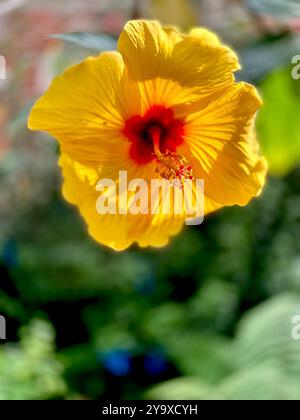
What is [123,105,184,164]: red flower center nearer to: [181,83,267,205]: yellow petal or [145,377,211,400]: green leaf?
[181,83,267,205]: yellow petal

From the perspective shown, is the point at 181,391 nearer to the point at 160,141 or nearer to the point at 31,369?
the point at 31,369

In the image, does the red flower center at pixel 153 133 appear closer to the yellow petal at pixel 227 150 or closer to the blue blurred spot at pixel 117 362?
the yellow petal at pixel 227 150

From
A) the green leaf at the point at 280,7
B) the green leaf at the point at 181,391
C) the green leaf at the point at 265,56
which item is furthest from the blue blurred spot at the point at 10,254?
the green leaf at the point at 280,7

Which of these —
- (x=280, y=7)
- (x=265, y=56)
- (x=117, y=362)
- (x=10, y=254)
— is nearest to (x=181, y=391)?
(x=117, y=362)

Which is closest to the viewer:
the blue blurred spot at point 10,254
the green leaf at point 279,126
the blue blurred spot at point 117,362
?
the green leaf at point 279,126

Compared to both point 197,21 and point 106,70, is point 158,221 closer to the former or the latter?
point 106,70

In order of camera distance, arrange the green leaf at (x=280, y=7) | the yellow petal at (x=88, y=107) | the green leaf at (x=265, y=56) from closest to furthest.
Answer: the yellow petal at (x=88, y=107) < the green leaf at (x=280, y=7) < the green leaf at (x=265, y=56)

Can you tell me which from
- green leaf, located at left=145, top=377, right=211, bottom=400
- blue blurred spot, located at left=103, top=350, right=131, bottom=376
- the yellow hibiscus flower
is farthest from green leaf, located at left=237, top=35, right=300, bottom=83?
blue blurred spot, located at left=103, top=350, right=131, bottom=376
